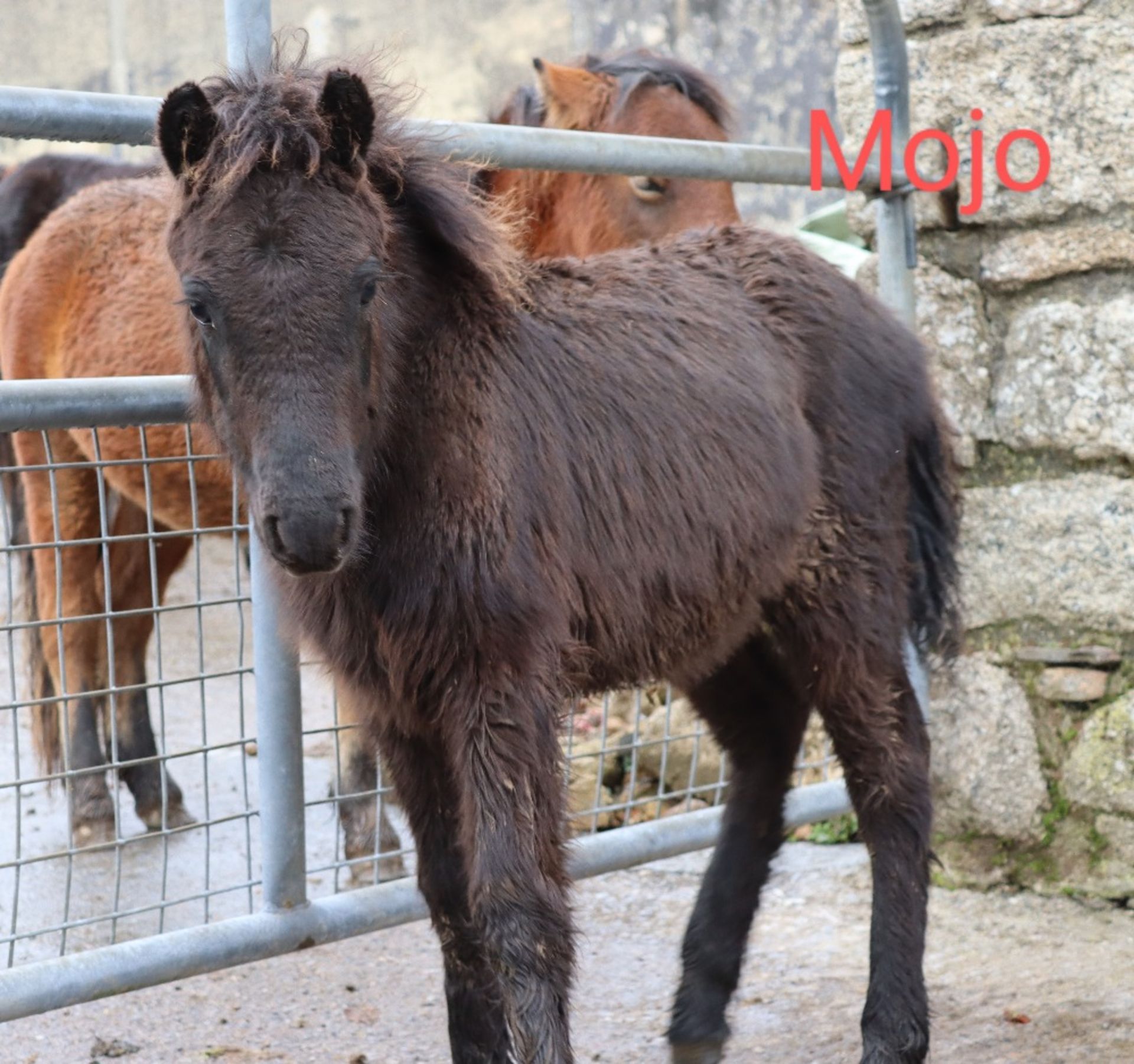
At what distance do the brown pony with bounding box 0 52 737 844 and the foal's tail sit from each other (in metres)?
1.54

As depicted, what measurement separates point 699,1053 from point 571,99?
9.84 feet

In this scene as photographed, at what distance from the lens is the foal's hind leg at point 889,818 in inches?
110

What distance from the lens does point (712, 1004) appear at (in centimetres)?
295

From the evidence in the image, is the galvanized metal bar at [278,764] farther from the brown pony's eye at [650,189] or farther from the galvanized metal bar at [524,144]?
the brown pony's eye at [650,189]

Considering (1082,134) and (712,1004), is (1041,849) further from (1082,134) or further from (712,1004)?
(1082,134)

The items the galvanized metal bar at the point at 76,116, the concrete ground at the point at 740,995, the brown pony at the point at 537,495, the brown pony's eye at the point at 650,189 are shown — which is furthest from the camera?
the brown pony's eye at the point at 650,189

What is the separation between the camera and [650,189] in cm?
443

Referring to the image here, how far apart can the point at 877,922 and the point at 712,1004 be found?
39cm

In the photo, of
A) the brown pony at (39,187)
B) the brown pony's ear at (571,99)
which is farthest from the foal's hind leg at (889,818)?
the brown pony at (39,187)

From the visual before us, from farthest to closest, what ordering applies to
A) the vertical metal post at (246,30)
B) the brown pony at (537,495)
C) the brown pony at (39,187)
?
the brown pony at (39,187)
the vertical metal post at (246,30)
the brown pony at (537,495)

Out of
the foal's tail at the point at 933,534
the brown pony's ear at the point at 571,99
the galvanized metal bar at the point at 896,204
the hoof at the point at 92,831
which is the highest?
the brown pony's ear at the point at 571,99

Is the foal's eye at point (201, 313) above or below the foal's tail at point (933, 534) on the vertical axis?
above

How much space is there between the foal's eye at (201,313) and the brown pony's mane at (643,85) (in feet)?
8.83

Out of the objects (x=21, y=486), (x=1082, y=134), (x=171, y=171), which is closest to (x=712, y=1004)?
(x=171, y=171)
